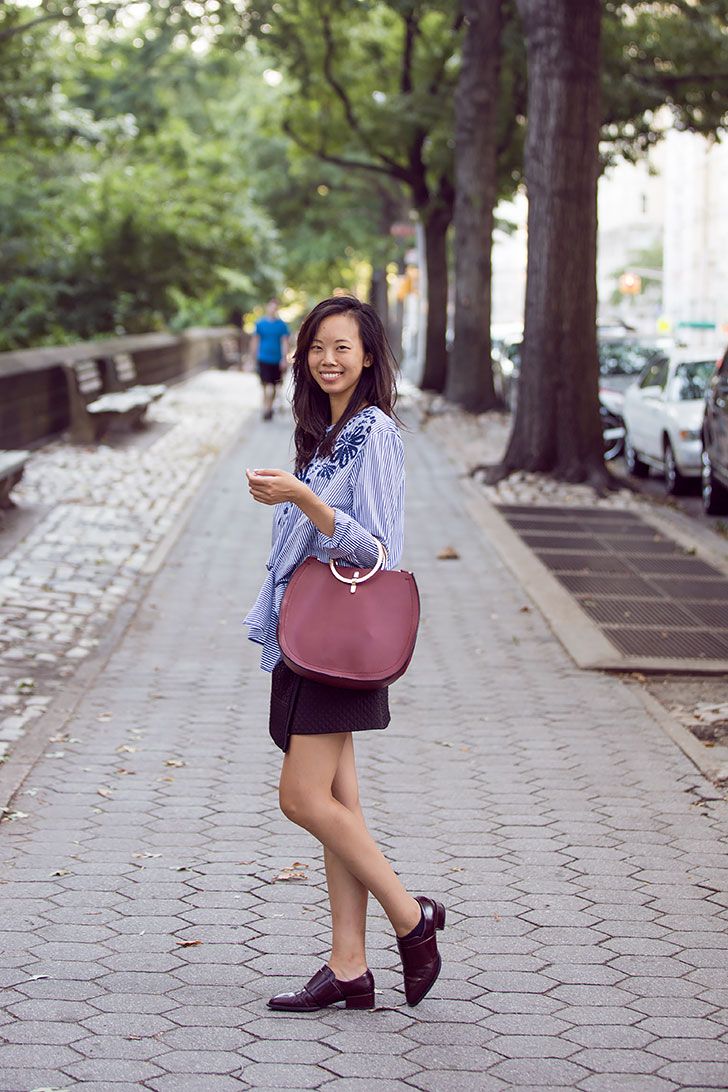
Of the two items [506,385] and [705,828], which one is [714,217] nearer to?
[506,385]

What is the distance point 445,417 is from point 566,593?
49.3ft

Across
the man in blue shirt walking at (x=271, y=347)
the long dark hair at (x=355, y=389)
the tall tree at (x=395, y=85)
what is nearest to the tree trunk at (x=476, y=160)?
the man in blue shirt walking at (x=271, y=347)

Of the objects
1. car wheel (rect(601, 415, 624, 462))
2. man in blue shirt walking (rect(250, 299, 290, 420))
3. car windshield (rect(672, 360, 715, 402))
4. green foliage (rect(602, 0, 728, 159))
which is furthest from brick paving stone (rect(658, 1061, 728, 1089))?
green foliage (rect(602, 0, 728, 159))

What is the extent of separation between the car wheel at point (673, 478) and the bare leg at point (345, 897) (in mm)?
13847

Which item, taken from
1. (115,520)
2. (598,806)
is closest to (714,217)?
(115,520)

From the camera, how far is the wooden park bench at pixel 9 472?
1345cm

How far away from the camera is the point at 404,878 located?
556 centimetres

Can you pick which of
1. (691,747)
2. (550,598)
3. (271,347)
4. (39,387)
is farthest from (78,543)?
(271,347)

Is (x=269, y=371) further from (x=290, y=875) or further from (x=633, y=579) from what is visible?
(x=290, y=875)

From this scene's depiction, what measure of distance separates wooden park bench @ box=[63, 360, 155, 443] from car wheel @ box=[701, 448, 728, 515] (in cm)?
729

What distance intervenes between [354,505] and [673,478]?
1419cm

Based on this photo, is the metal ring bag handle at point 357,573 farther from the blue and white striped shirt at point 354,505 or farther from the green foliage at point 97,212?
the green foliage at point 97,212

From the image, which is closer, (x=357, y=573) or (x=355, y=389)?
(x=357, y=573)

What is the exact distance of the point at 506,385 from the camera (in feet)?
99.0
